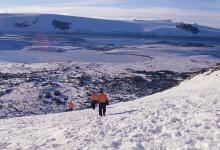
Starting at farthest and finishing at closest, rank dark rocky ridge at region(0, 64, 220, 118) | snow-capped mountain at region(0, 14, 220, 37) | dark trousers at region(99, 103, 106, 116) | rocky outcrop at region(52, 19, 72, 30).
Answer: rocky outcrop at region(52, 19, 72, 30) < snow-capped mountain at region(0, 14, 220, 37) < dark rocky ridge at region(0, 64, 220, 118) < dark trousers at region(99, 103, 106, 116)

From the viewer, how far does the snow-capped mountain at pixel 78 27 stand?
17162 cm

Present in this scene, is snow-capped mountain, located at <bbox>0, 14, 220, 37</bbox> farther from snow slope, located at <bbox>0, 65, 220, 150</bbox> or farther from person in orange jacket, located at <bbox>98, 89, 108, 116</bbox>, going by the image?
snow slope, located at <bbox>0, 65, 220, 150</bbox>

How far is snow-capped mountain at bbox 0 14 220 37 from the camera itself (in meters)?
172

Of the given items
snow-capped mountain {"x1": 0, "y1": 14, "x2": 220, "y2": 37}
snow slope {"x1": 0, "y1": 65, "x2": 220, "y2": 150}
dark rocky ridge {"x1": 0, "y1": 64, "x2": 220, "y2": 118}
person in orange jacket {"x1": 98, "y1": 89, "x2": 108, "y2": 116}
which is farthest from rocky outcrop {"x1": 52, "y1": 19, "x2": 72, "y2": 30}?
snow slope {"x1": 0, "y1": 65, "x2": 220, "y2": 150}

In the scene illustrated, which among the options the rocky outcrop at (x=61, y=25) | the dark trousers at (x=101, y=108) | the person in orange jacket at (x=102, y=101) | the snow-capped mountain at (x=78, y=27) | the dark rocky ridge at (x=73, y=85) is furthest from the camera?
the rocky outcrop at (x=61, y=25)

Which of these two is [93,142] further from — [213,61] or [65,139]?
[213,61]

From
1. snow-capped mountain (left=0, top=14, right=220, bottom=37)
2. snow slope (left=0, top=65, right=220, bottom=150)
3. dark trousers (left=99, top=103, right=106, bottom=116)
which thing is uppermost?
snow slope (left=0, top=65, right=220, bottom=150)

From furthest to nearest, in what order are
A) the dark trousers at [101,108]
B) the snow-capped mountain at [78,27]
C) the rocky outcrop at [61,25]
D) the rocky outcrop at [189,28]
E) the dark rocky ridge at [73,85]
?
1. the rocky outcrop at [189,28]
2. the rocky outcrop at [61,25]
3. the snow-capped mountain at [78,27]
4. the dark rocky ridge at [73,85]
5. the dark trousers at [101,108]

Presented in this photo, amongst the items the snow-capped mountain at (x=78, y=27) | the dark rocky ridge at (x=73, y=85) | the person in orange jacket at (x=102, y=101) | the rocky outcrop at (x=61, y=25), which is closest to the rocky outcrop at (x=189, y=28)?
the snow-capped mountain at (x=78, y=27)

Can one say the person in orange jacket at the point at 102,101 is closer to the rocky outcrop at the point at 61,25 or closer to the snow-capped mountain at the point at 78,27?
the snow-capped mountain at the point at 78,27

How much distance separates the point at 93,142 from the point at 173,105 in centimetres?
687

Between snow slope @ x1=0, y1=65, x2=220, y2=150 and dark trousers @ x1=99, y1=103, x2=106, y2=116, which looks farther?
dark trousers @ x1=99, y1=103, x2=106, y2=116

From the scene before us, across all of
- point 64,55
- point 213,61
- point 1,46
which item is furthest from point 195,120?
point 1,46

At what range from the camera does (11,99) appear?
145 ft
